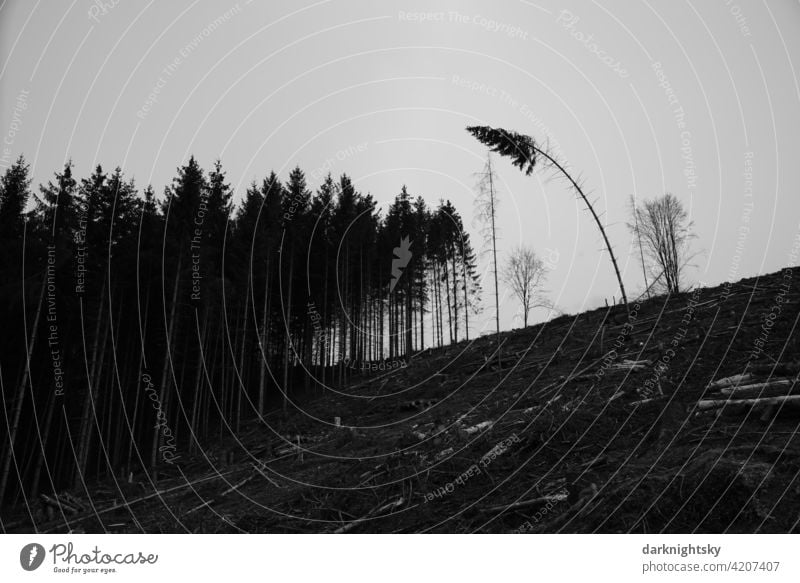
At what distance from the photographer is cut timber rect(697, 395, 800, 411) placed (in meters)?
6.59

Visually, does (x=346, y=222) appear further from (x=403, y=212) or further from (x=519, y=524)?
(x=519, y=524)

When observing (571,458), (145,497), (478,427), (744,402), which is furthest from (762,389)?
(145,497)

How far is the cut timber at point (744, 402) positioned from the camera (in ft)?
21.6

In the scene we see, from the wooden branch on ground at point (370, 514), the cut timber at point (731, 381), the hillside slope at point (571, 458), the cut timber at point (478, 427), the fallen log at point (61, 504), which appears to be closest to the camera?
the hillside slope at point (571, 458)

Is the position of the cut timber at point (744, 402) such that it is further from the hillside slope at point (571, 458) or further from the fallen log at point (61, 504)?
the fallen log at point (61, 504)

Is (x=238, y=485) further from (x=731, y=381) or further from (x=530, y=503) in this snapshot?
(x=731, y=381)

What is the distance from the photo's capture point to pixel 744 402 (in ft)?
23.3

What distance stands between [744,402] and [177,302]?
85.2 feet

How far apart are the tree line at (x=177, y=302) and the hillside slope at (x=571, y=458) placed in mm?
4244

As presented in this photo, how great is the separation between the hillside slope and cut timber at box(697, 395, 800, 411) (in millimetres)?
23

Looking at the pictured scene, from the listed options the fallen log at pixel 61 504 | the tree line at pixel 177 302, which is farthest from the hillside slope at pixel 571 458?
the tree line at pixel 177 302

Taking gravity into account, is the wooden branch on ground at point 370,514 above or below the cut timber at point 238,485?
above

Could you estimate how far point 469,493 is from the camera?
7191 millimetres

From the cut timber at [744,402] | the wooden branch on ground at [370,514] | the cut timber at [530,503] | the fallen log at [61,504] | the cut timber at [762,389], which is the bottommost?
the fallen log at [61,504]
